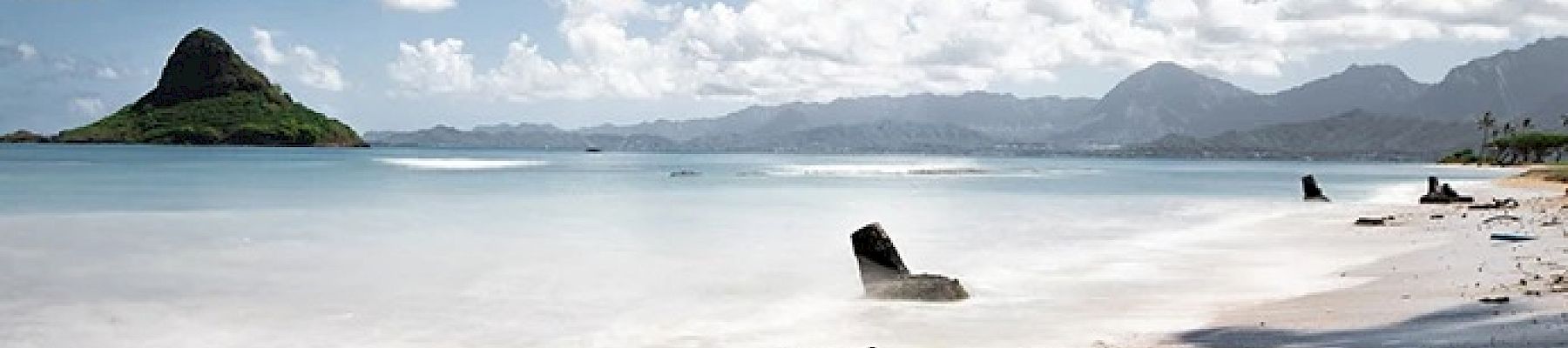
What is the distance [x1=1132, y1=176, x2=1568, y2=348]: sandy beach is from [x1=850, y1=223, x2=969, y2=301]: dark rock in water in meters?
3.86

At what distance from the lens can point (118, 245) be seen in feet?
94.8

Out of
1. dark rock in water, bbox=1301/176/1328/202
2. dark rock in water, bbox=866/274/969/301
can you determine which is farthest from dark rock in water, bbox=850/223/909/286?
dark rock in water, bbox=1301/176/1328/202

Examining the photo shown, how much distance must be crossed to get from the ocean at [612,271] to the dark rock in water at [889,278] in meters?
0.44

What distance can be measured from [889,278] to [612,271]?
23.2ft

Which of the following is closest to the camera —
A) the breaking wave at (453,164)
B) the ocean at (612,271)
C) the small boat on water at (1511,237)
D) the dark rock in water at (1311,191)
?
the ocean at (612,271)

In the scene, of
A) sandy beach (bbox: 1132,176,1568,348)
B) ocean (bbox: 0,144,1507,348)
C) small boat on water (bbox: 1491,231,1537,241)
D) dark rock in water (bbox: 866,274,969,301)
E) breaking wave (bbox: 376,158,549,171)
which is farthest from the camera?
breaking wave (bbox: 376,158,549,171)

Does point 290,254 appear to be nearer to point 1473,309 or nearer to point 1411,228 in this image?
point 1473,309

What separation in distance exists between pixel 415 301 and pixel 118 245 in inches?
547

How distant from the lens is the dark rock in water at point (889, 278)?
18.0 m

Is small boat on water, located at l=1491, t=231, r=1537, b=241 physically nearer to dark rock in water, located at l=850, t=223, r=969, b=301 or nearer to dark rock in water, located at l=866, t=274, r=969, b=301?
dark rock in water, located at l=850, t=223, r=969, b=301

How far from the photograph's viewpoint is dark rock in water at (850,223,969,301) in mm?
17955

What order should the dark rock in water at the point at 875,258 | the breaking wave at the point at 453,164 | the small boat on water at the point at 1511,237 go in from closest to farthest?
the dark rock in water at the point at 875,258
the small boat on water at the point at 1511,237
the breaking wave at the point at 453,164

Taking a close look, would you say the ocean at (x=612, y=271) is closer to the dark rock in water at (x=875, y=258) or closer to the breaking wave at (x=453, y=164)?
the dark rock in water at (x=875, y=258)

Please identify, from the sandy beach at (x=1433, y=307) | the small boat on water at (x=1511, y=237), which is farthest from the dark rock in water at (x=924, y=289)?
the small boat on water at (x=1511, y=237)
